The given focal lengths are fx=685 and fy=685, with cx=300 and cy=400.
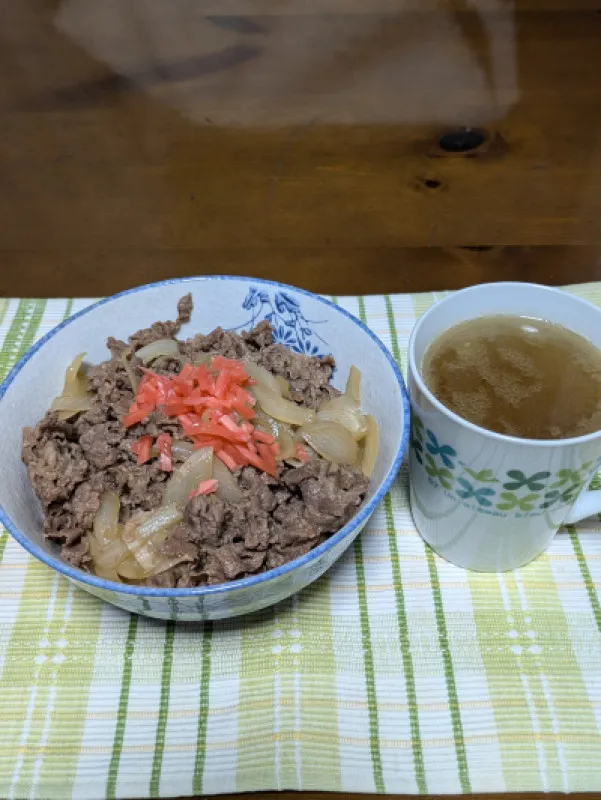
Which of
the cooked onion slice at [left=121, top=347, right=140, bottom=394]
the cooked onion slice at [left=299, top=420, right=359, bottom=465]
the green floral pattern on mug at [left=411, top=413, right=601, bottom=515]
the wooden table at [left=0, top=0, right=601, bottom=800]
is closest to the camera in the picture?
the green floral pattern on mug at [left=411, top=413, right=601, bottom=515]

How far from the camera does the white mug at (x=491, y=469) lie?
135 centimetres

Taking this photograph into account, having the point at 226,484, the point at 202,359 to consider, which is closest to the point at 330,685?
the point at 226,484

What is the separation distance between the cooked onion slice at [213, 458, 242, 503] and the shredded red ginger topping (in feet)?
0.05

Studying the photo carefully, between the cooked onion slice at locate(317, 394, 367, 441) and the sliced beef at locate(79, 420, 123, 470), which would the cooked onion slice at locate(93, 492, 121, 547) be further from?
the cooked onion slice at locate(317, 394, 367, 441)

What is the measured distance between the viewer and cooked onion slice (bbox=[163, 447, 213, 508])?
1.53 m

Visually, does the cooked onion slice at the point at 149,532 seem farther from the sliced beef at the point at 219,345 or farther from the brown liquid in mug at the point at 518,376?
the brown liquid in mug at the point at 518,376

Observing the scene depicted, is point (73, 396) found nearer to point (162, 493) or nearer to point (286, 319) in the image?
point (162, 493)

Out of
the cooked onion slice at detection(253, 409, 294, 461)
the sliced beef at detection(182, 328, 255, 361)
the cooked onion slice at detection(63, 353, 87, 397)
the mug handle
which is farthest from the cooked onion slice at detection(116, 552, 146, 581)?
the mug handle

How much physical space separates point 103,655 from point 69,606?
156 millimetres

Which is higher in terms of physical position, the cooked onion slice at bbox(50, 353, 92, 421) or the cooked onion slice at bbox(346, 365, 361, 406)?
the cooked onion slice at bbox(50, 353, 92, 421)

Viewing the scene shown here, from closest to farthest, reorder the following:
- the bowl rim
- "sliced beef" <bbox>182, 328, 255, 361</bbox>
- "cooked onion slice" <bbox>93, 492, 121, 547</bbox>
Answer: the bowl rim, "cooked onion slice" <bbox>93, 492, 121, 547</bbox>, "sliced beef" <bbox>182, 328, 255, 361</bbox>

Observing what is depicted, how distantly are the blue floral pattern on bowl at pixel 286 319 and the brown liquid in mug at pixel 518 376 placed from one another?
427 mm

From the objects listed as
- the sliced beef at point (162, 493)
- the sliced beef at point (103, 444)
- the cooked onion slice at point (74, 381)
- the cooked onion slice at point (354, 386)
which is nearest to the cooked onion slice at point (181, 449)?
the sliced beef at point (162, 493)

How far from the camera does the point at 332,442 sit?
5.33ft
